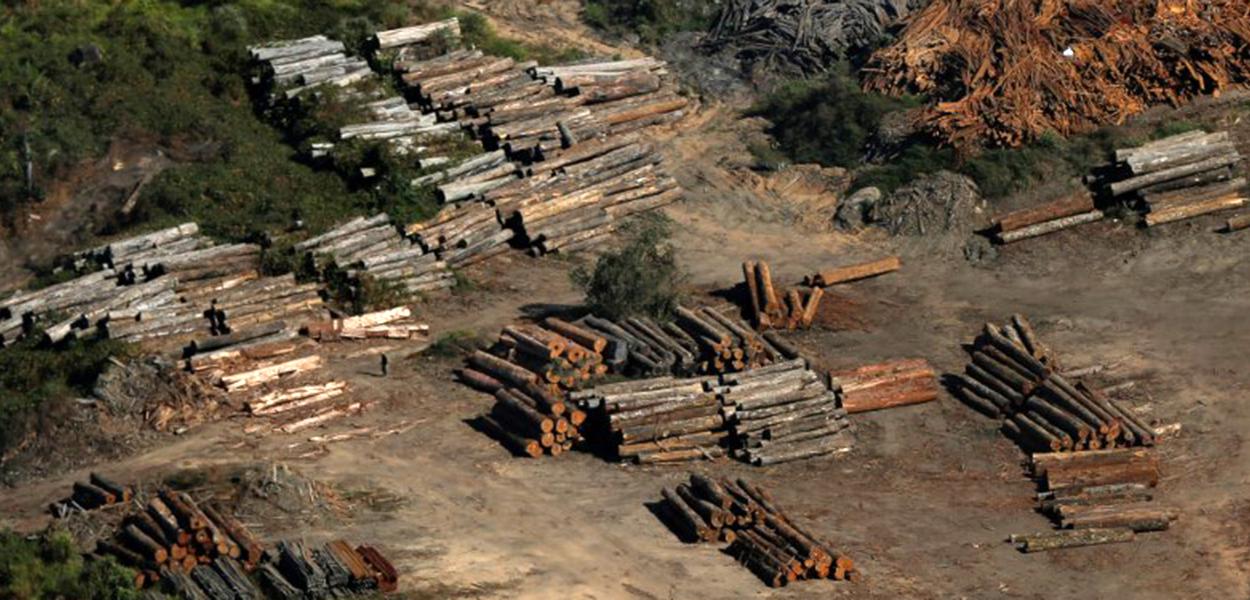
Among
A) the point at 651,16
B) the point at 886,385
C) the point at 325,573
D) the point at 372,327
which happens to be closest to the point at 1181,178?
the point at 886,385

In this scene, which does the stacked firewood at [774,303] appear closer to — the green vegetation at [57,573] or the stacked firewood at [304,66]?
the stacked firewood at [304,66]

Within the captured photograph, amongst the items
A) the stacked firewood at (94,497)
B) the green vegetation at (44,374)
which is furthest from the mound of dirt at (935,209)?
the stacked firewood at (94,497)

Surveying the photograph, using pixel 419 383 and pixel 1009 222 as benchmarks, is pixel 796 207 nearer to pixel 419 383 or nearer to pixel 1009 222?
pixel 1009 222

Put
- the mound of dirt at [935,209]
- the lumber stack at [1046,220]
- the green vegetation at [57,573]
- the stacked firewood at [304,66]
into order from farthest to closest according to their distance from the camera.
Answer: the stacked firewood at [304,66] → the mound of dirt at [935,209] → the lumber stack at [1046,220] → the green vegetation at [57,573]

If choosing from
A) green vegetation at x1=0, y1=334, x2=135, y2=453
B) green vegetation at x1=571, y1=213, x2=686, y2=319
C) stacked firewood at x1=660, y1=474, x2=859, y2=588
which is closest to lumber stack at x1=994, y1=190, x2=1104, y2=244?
green vegetation at x1=571, y1=213, x2=686, y2=319

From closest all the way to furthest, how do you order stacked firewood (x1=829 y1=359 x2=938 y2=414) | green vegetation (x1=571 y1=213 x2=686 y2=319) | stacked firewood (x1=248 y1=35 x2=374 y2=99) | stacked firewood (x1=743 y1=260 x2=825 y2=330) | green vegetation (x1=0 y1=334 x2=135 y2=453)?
green vegetation (x1=0 y1=334 x2=135 y2=453) → stacked firewood (x1=829 y1=359 x2=938 y2=414) → green vegetation (x1=571 y1=213 x2=686 y2=319) → stacked firewood (x1=743 y1=260 x2=825 y2=330) → stacked firewood (x1=248 y1=35 x2=374 y2=99)

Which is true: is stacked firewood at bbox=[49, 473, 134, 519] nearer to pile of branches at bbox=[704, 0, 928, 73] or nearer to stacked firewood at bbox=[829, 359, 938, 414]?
stacked firewood at bbox=[829, 359, 938, 414]
